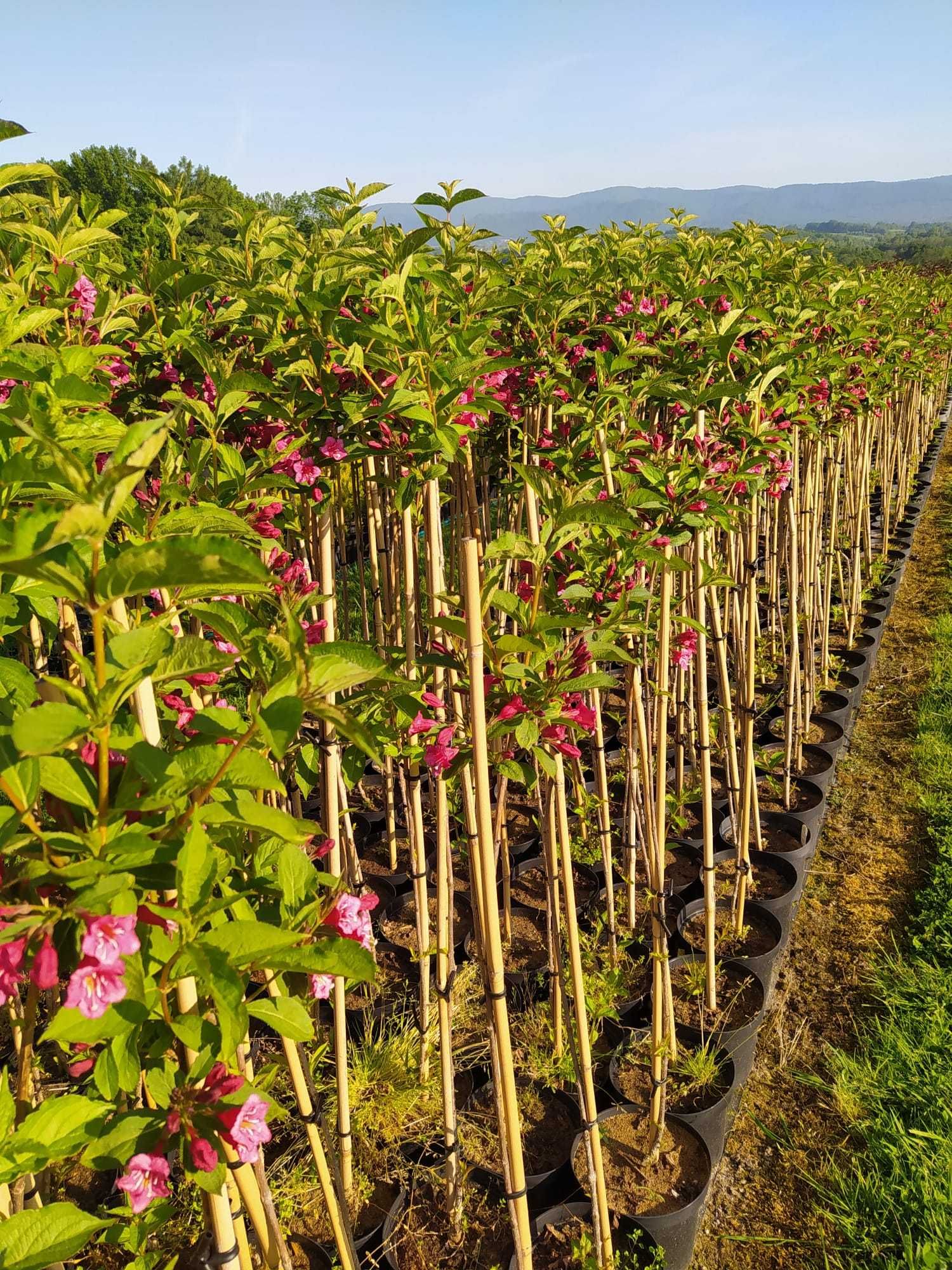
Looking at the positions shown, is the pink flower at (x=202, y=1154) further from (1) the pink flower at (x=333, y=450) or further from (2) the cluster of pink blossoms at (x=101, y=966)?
(1) the pink flower at (x=333, y=450)

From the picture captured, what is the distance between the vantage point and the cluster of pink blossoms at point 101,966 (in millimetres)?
729

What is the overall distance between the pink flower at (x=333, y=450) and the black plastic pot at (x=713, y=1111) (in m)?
1.77

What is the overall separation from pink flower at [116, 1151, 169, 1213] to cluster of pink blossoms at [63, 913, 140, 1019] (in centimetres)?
28

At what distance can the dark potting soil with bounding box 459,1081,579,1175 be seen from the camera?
218 centimetres

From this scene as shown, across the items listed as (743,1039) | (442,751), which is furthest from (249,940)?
(743,1039)

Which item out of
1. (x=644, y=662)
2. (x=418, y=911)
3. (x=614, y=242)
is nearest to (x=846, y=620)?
(x=614, y=242)

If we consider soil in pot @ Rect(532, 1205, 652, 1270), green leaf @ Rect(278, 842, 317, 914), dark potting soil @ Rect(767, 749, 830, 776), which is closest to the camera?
green leaf @ Rect(278, 842, 317, 914)

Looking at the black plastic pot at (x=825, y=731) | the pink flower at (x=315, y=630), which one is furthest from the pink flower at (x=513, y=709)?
the black plastic pot at (x=825, y=731)

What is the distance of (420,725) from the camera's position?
1.53 metres

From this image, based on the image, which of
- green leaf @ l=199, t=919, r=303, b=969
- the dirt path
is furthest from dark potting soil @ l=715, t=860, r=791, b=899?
green leaf @ l=199, t=919, r=303, b=969

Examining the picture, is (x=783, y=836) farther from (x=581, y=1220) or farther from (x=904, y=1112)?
(x=581, y=1220)

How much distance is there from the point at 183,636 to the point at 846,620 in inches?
192

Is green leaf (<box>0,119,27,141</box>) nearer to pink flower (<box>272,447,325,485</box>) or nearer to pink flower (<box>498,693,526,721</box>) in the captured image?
pink flower (<box>272,447,325,485</box>)

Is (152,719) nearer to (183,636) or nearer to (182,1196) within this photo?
(183,636)
